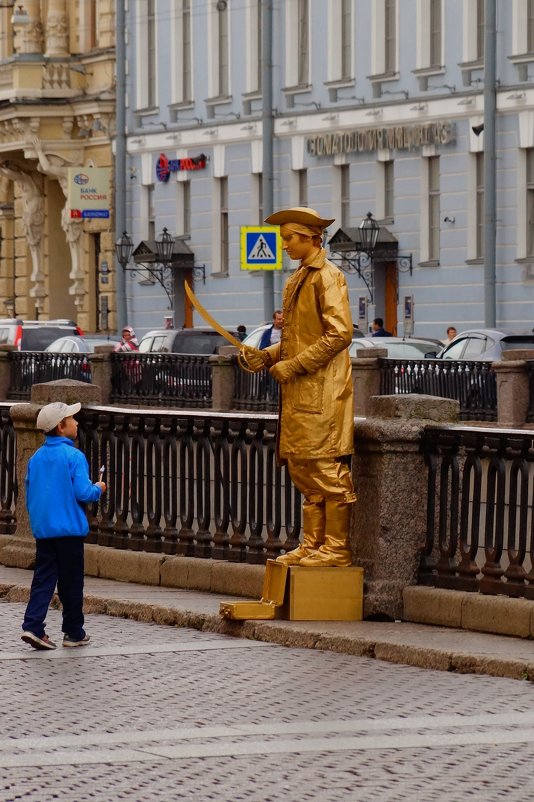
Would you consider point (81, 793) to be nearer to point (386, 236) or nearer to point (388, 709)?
point (388, 709)

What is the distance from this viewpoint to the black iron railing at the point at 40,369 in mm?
41125

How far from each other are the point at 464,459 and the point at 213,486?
2493 mm

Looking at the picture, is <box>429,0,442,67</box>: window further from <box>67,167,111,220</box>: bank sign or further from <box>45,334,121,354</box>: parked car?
<box>67,167,111,220</box>: bank sign

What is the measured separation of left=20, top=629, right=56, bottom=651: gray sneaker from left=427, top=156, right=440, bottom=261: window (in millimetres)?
33840

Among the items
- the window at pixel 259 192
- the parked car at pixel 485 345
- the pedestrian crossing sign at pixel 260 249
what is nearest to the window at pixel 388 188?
the window at pixel 259 192

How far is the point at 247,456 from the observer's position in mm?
13805

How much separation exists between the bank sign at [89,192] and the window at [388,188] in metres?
10.2

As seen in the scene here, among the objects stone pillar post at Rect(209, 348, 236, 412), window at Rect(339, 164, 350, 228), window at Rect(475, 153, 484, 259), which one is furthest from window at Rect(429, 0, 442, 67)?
stone pillar post at Rect(209, 348, 236, 412)

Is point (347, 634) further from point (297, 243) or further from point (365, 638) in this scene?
point (297, 243)

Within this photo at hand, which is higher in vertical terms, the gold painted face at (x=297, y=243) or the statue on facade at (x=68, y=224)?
the statue on facade at (x=68, y=224)

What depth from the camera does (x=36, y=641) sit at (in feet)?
38.8

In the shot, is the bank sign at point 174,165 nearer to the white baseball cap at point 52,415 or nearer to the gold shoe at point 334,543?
the gold shoe at point 334,543

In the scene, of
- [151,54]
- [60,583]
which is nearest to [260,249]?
[151,54]

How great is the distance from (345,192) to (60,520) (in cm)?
3690
